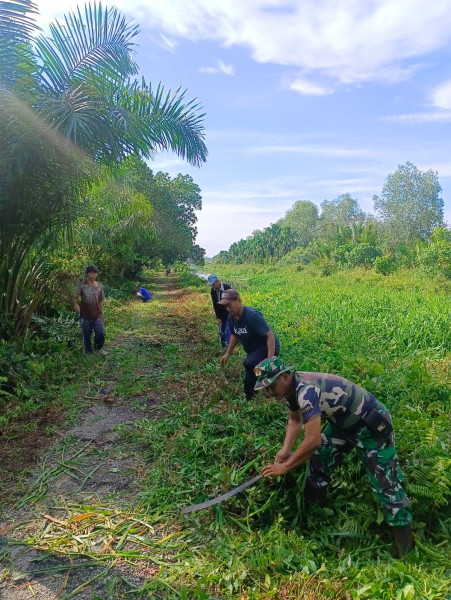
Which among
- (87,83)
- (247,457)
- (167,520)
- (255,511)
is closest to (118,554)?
(167,520)

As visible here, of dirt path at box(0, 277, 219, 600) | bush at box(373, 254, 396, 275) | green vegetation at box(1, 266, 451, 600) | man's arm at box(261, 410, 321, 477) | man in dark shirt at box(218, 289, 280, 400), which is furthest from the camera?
bush at box(373, 254, 396, 275)

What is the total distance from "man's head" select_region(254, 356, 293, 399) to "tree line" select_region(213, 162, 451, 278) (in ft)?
51.8

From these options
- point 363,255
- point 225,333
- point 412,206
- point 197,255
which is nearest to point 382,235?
point 412,206

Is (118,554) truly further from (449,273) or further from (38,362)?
(449,273)

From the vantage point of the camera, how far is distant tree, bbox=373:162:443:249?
37562mm

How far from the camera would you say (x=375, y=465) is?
2811 mm

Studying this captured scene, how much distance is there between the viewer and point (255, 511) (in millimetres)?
2922

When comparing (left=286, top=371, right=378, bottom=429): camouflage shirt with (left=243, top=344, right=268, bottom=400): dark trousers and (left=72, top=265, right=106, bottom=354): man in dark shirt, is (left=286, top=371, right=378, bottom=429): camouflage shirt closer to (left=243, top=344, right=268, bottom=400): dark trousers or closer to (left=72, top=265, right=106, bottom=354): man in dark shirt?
(left=243, top=344, right=268, bottom=400): dark trousers

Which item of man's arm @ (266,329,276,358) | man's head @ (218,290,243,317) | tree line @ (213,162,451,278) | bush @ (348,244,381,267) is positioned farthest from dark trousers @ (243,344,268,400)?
bush @ (348,244,381,267)

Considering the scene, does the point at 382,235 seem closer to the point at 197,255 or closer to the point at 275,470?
the point at 197,255

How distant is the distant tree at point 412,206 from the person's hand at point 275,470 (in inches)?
1478

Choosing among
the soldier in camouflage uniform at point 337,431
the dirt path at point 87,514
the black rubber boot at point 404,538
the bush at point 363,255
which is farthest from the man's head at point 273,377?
the bush at point 363,255

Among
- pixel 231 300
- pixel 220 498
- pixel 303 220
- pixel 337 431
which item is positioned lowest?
pixel 220 498

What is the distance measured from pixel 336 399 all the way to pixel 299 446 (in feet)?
1.36
